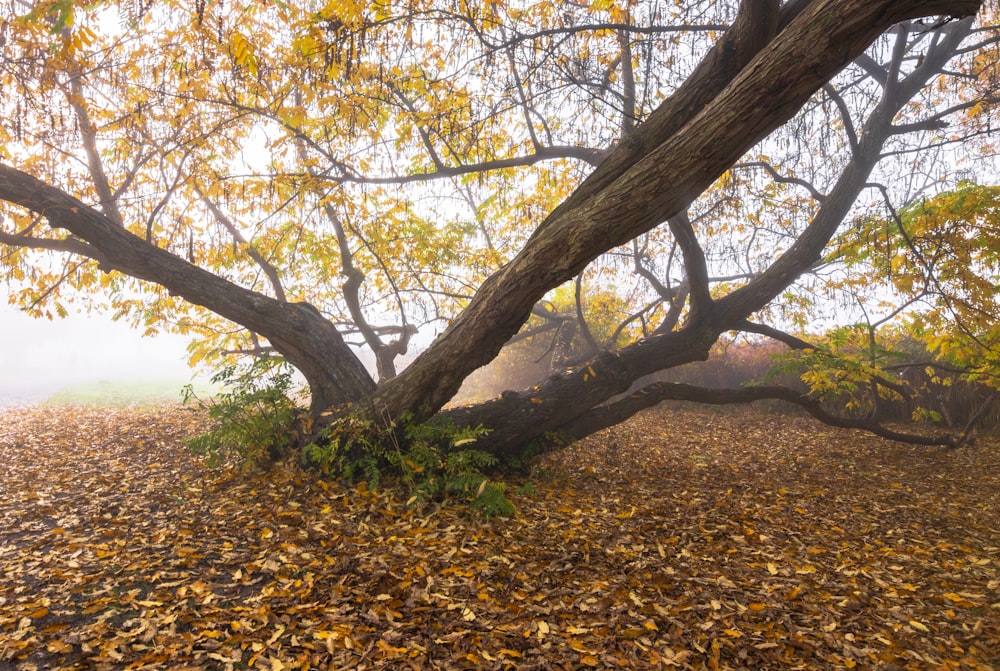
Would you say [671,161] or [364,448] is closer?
[671,161]

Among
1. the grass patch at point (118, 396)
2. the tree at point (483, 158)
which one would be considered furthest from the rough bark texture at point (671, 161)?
the grass patch at point (118, 396)

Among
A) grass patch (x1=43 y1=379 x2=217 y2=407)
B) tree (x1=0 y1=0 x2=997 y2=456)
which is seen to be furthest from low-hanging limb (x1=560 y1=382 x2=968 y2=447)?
grass patch (x1=43 y1=379 x2=217 y2=407)

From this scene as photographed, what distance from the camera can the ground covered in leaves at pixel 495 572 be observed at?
2.57 metres

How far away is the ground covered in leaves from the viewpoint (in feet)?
8.43

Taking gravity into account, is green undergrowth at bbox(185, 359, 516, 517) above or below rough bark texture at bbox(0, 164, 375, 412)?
below

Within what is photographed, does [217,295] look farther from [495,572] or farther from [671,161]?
[671,161]

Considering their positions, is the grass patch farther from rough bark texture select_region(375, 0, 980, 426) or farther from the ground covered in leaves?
rough bark texture select_region(375, 0, 980, 426)

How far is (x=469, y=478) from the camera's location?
14.0 ft

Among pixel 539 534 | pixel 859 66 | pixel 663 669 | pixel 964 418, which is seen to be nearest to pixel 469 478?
pixel 539 534

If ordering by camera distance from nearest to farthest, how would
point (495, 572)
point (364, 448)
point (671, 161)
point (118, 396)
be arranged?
1. point (495, 572)
2. point (671, 161)
3. point (364, 448)
4. point (118, 396)

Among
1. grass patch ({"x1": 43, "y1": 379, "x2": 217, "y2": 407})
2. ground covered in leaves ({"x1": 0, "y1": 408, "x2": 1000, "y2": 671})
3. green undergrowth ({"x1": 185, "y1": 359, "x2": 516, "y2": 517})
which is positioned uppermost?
grass patch ({"x1": 43, "y1": 379, "x2": 217, "y2": 407})

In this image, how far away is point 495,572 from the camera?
3344 millimetres

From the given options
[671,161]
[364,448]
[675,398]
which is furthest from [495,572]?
[675,398]

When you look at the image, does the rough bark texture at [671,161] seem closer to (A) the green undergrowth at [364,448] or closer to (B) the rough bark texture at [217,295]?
(A) the green undergrowth at [364,448]
